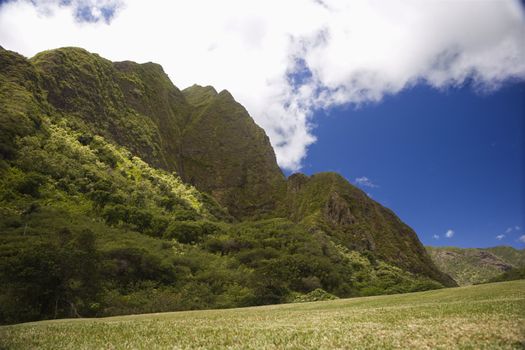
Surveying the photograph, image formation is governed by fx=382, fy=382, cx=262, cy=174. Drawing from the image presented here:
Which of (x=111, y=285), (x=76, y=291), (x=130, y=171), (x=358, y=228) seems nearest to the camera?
(x=76, y=291)

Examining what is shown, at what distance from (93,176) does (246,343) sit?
115 meters

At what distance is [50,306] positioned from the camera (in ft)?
145

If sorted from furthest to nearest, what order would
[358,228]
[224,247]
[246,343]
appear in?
[358,228]
[224,247]
[246,343]

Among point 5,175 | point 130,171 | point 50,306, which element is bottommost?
point 50,306

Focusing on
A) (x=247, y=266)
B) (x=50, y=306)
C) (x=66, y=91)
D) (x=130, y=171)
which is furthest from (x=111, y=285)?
(x=66, y=91)

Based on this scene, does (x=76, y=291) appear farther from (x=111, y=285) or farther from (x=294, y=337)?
(x=294, y=337)

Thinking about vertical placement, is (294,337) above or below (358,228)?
below

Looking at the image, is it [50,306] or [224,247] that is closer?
[50,306]

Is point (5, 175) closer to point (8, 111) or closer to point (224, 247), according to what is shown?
point (8, 111)

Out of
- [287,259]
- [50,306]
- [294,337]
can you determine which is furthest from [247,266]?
[294,337]

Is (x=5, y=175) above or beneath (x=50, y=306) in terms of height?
above

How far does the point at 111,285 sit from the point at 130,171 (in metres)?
88.7

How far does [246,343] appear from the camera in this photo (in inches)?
503

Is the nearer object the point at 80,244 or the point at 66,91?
the point at 80,244
